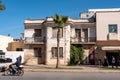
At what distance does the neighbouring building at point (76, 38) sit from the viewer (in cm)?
4409

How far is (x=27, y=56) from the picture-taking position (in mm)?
46438

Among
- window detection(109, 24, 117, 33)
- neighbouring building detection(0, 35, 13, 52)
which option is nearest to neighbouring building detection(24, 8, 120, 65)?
window detection(109, 24, 117, 33)

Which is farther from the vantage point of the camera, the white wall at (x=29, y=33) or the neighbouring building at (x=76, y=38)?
the white wall at (x=29, y=33)

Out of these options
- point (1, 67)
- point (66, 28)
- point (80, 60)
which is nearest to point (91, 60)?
point (80, 60)

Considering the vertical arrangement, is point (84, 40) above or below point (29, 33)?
below

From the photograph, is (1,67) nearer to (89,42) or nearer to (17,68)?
(17,68)

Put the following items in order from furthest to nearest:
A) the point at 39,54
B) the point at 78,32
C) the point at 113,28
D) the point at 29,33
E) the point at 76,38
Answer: the point at 29,33, the point at 39,54, the point at 78,32, the point at 76,38, the point at 113,28

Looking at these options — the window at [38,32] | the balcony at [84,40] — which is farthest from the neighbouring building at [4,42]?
the balcony at [84,40]

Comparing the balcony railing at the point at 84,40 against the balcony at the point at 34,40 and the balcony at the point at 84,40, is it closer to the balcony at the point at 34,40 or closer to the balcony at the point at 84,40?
the balcony at the point at 84,40

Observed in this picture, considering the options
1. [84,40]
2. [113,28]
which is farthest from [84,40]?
[113,28]

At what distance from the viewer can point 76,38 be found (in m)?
45.6

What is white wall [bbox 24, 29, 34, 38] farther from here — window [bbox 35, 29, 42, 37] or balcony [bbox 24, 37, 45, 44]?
window [bbox 35, 29, 42, 37]

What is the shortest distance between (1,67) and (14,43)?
25924 mm

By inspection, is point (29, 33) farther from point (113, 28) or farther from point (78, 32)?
point (113, 28)
